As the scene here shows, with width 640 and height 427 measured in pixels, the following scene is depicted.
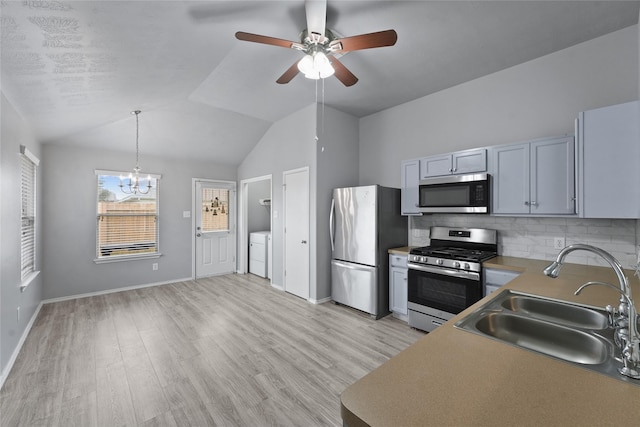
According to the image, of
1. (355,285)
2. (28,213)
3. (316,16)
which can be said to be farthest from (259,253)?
(316,16)

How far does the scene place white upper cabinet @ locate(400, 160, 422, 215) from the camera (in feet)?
11.6

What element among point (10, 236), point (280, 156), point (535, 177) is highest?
point (280, 156)

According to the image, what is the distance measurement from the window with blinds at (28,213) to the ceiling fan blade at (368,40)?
139 inches

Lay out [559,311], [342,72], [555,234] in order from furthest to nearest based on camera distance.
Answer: [555,234] < [342,72] < [559,311]

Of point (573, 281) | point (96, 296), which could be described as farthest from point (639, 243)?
point (96, 296)

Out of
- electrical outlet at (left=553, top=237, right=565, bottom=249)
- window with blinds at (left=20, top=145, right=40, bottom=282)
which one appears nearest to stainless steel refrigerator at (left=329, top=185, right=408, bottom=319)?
electrical outlet at (left=553, top=237, right=565, bottom=249)

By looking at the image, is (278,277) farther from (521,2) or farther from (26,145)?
(521,2)

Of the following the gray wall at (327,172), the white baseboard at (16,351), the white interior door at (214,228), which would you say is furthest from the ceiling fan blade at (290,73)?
the white interior door at (214,228)

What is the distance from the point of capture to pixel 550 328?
126cm

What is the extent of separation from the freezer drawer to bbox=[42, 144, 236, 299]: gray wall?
10.6ft

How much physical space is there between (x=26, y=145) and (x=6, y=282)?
5.53 ft

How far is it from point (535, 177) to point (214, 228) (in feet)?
17.8

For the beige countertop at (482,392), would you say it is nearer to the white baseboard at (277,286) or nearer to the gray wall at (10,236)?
the gray wall at (10,236)

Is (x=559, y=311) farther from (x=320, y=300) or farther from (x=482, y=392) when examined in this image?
(x=320, y=300)
